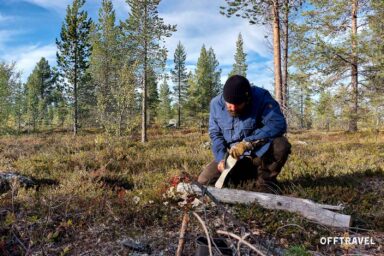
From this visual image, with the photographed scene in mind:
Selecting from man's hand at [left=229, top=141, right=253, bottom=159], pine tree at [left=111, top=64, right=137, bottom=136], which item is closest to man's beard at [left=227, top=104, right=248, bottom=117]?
man's hand at [left=229, top=141, right=253, bottom=159]

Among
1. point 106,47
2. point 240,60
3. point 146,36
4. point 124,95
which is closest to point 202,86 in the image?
point 240,60

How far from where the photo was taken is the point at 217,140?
493 cm

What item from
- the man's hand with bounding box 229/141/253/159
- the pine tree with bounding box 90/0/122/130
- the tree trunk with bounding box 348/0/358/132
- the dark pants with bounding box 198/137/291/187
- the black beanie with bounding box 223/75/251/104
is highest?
the pine tree with bounding box 90/0/122/130

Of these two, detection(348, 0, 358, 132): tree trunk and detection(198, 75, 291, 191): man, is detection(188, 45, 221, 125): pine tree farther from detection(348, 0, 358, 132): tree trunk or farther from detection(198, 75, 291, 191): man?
detection(198, 75, 291, 191): man

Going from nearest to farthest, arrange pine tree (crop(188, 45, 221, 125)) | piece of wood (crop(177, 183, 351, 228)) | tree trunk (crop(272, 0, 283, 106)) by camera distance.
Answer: piece of wood (crop(177, 183, 351, 228)) < tree trunk (crop(272, 0, 283, 106)) < pine tree (crop(188, 45, 221, 125))

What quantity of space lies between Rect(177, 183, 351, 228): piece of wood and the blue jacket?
25.1 inches

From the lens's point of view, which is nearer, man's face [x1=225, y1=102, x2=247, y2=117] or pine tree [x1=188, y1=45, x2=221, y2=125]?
man's face [x1=225, y1=102, x2=247, y2=117]

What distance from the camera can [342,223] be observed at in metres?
3.67

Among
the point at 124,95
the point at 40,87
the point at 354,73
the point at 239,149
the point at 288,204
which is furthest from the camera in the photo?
the point at 40,87

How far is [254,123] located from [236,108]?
1.39 ft

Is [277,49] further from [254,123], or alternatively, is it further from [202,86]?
[202,86]

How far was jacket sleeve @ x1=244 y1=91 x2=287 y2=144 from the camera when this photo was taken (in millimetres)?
4598

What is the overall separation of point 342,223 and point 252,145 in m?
1.44

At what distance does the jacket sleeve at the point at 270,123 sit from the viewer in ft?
15.1
